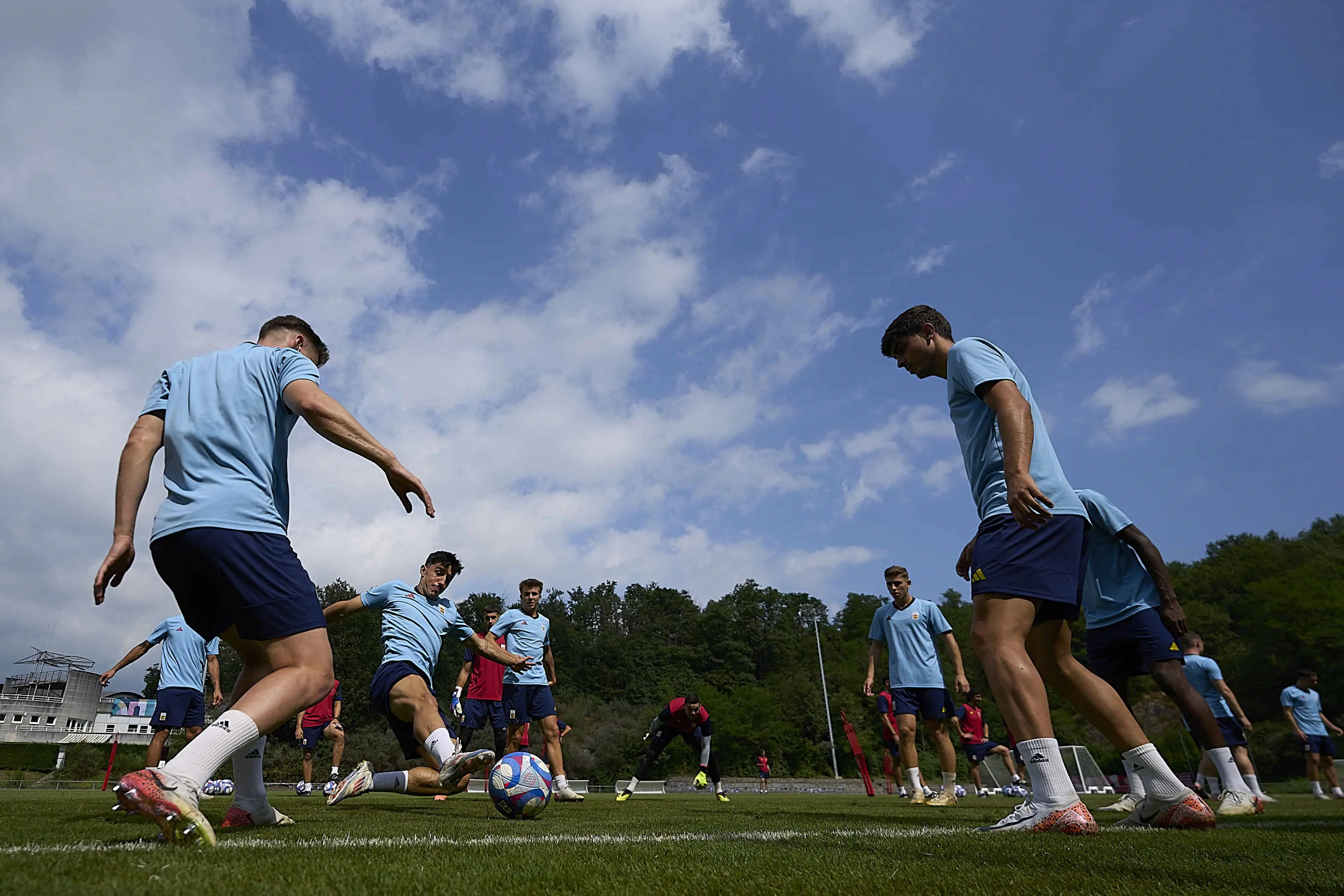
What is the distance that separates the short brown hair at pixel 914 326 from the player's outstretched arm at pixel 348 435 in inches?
111

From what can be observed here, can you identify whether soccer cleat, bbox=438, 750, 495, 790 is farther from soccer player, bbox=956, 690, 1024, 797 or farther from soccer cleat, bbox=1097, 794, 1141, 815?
soccer player, bbox=956, 690, 1024, 797

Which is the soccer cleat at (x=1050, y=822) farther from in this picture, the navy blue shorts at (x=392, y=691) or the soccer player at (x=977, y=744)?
the soccer player at (x=977, y=744)

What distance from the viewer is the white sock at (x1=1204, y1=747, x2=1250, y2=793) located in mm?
5949

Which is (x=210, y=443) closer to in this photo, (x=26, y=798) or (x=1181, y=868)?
(x=1181, y=868)

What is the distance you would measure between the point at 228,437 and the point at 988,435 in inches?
145

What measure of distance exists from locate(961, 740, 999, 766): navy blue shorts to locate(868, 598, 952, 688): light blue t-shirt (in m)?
6.65

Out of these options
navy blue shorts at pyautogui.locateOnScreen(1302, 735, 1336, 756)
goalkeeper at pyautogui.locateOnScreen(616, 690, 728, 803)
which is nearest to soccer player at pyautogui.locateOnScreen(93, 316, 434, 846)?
goalkeeper at pyautogui.locateOnScreen(616, 690, 728, 803)

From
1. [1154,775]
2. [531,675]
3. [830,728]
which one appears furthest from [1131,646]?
[830,728]

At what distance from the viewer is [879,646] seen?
9.66 meters

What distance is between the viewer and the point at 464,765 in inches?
191

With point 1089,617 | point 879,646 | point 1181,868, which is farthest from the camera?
point 879,646

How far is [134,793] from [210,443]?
1.37 metres

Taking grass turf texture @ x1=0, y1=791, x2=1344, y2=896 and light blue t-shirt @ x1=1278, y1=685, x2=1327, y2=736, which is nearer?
grass turf texture @ x1=0, y1=791, x2=1344, y2=896

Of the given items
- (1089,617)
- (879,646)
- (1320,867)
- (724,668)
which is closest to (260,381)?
(1320,867)
